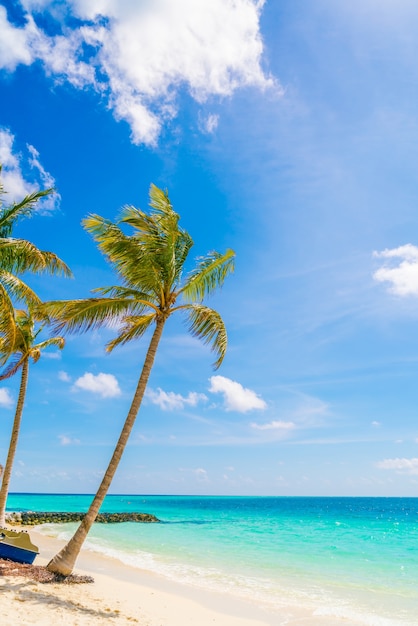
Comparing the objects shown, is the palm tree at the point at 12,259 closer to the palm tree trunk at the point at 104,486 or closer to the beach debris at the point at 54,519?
the palm tree trunk at the point at 104,486

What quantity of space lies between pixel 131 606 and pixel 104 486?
2530 mm

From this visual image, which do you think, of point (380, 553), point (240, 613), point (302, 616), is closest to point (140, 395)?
point (240, 613)

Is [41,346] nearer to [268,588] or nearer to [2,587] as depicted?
[2,587]

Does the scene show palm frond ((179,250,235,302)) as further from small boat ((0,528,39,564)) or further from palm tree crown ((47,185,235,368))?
small boat ((0,528,39,564))

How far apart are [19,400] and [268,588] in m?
9.76

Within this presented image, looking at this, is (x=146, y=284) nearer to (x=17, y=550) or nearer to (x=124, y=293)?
(x=124, y=293)

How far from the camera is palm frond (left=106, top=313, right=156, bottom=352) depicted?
1195 cm

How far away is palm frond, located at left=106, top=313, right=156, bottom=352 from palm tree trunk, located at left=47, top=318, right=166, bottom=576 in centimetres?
74

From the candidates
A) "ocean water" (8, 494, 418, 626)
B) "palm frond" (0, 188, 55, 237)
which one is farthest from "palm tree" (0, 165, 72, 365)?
"ocean water" (8, 494, 418, 626)

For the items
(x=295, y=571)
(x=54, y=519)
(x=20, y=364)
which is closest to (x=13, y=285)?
(x=20, y=364)

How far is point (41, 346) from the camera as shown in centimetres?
1605

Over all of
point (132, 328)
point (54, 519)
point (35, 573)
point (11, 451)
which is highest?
point (132, 328)

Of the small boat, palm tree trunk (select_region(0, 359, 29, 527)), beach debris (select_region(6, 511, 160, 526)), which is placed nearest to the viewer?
the small boat

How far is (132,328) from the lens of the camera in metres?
12.2
